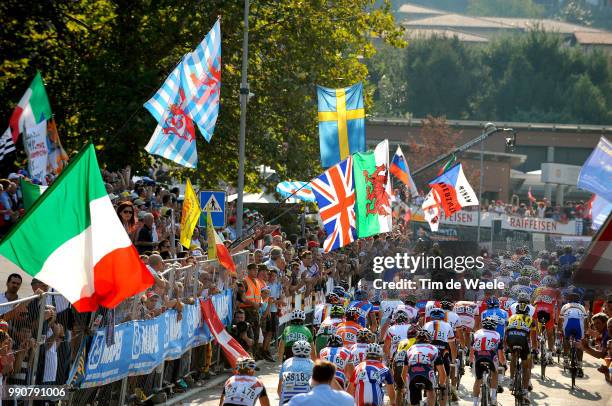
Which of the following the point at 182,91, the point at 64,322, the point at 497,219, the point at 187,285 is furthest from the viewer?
the point at 497,219

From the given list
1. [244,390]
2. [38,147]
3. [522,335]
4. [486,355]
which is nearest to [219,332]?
[486,355]

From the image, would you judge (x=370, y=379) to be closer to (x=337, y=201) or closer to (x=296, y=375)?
(x=296, y=375)

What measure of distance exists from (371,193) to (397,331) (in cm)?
625

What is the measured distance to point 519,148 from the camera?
108375 mm

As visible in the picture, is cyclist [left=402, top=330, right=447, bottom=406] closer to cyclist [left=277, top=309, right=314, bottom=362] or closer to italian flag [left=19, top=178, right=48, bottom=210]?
cyclist [left=277, top=309, right=314, bottom=362]

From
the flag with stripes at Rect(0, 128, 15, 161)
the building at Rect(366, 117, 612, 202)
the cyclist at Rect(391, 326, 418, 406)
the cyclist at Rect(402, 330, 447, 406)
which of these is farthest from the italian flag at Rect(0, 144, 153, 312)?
the building at Rect(366, 117, 612, 202)

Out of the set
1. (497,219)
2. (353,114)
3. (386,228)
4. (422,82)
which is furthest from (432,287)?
(422,82)

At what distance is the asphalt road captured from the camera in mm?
21312

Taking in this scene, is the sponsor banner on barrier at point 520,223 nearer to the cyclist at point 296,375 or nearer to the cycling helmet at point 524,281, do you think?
the cycling helmet at point 524,281

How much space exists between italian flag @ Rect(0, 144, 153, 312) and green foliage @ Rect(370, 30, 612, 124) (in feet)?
373

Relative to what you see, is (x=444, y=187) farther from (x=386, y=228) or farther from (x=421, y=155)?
(x=421, y=155)

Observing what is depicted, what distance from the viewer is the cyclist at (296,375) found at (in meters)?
15.3

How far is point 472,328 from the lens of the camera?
80.2ft

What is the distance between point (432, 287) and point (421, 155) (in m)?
76.6
